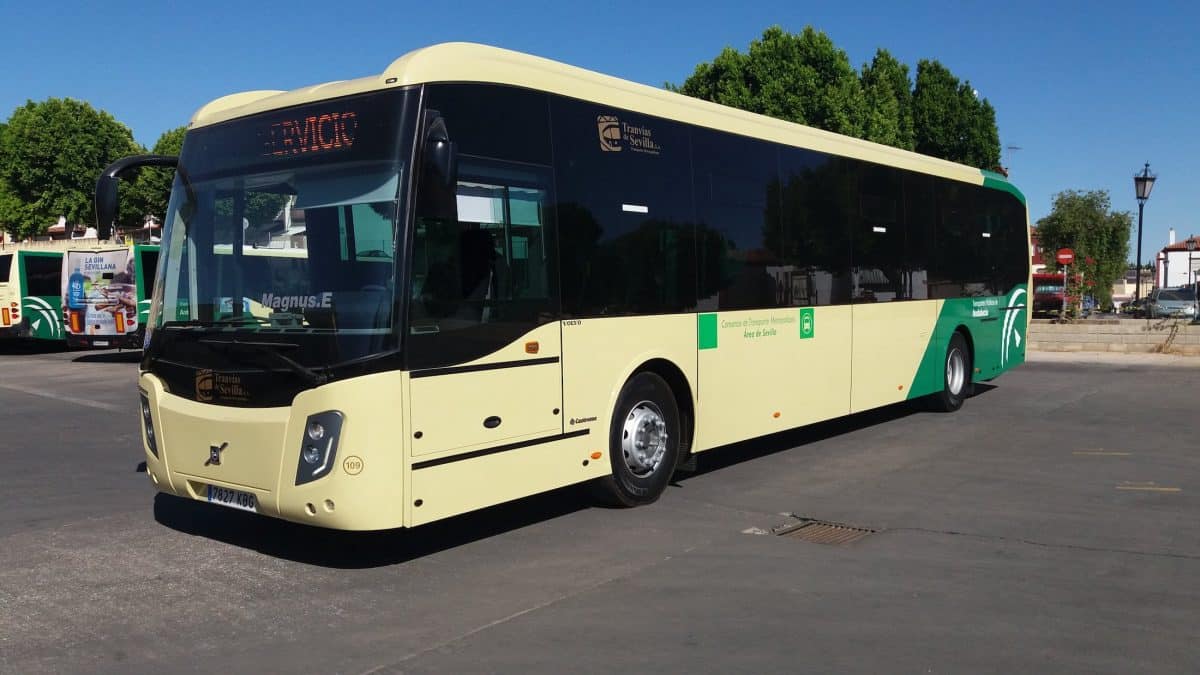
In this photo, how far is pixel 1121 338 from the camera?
23.7 m

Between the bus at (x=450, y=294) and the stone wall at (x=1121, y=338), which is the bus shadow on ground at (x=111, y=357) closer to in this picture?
the bus at (x=450, y=294)

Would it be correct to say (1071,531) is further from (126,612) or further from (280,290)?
(126,612)

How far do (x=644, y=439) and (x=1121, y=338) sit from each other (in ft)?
65.0

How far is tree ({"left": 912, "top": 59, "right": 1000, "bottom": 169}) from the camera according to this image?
49938 millimetres

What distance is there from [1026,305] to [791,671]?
1298cm

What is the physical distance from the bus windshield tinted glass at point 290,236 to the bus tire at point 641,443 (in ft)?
7.72

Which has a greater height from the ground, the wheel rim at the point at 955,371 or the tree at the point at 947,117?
the tree at the point at 947,117

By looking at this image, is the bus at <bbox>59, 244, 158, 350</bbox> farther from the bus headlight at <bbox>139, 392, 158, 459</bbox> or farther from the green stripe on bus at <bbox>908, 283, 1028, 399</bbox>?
the bus headlight at <bbox>139, 392, 158, 459</bbox>

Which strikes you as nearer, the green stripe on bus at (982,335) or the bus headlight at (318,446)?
the bus headlight at (318,446)

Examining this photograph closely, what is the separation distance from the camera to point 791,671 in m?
4.46

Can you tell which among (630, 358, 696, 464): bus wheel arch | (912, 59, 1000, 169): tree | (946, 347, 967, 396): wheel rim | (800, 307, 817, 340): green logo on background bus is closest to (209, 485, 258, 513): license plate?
(630, 358, 696, 464): bus wheel arch

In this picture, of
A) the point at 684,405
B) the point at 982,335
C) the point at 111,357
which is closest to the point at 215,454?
the point at 684,405

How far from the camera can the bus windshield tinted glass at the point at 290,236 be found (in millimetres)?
5832

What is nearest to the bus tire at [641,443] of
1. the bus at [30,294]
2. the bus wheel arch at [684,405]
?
the bus wheel arch at [684,405]
